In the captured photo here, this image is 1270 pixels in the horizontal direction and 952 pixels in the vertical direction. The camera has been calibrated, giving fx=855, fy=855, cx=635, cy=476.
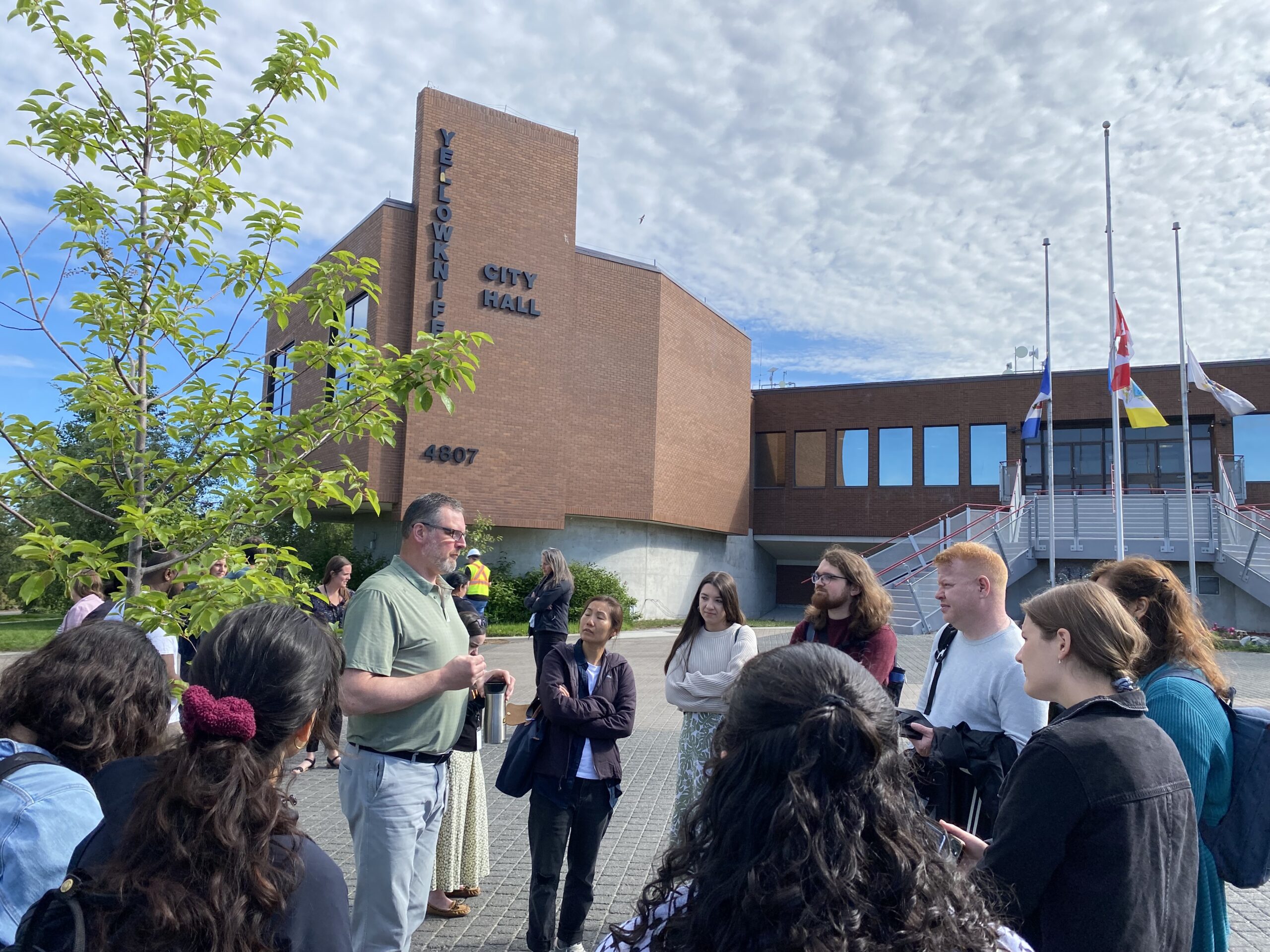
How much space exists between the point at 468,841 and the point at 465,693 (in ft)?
5.39

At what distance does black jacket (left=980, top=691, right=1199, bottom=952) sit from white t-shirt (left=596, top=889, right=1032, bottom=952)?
0.53 meters

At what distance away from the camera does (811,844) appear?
129 centimetres

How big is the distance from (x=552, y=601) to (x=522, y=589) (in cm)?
1494

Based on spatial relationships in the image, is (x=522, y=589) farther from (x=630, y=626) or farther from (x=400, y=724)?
(x=400, y=724)

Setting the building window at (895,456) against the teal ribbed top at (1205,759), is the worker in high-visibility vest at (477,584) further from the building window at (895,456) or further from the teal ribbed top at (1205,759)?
the building window at (895,456)

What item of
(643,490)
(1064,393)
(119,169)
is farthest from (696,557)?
(119,169)

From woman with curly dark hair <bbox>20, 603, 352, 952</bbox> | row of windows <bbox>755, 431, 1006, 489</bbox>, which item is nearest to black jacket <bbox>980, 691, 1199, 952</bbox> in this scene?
woman with curly dark hair <bbox>20, 603, 352, 952</bbox>

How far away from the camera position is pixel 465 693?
147 inches

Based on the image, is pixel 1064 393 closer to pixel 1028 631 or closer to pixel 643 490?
pixel 643 490

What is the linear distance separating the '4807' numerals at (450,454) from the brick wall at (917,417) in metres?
13.9

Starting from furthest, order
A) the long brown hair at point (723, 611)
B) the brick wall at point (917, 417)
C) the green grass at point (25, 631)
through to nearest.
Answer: the brick wall at point (917, 417)
the green grass at point (25, 631)
the long brown hair at point (723, 611)

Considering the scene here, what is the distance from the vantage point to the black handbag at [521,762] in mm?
4148

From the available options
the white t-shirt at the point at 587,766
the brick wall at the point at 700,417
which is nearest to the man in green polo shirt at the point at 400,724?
the white t-shirt at the point at 587,766

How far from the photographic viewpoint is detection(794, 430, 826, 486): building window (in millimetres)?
32219
